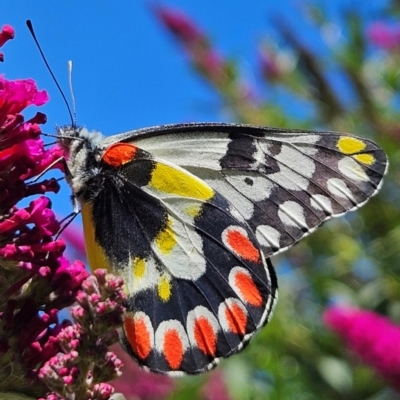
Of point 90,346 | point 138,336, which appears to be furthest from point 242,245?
point 90,346

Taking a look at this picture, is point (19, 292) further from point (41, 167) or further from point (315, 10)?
point (315, 10)

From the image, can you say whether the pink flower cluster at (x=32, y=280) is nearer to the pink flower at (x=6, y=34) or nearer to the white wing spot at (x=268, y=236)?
the pink flower at (x=6, y=34)

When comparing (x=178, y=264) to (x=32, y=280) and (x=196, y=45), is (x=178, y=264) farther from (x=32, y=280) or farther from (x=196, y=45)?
(x=196, y=45)

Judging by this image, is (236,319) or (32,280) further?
(236,319)

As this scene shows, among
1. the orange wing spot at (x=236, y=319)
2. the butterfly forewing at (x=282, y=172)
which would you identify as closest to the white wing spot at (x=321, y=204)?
the butterfly forewing at (x=282, y=172)

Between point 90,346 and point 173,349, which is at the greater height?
point 173,349

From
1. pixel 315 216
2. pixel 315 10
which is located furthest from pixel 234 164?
pixel 315 10

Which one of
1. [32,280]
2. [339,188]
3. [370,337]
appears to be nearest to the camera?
[32,280]
